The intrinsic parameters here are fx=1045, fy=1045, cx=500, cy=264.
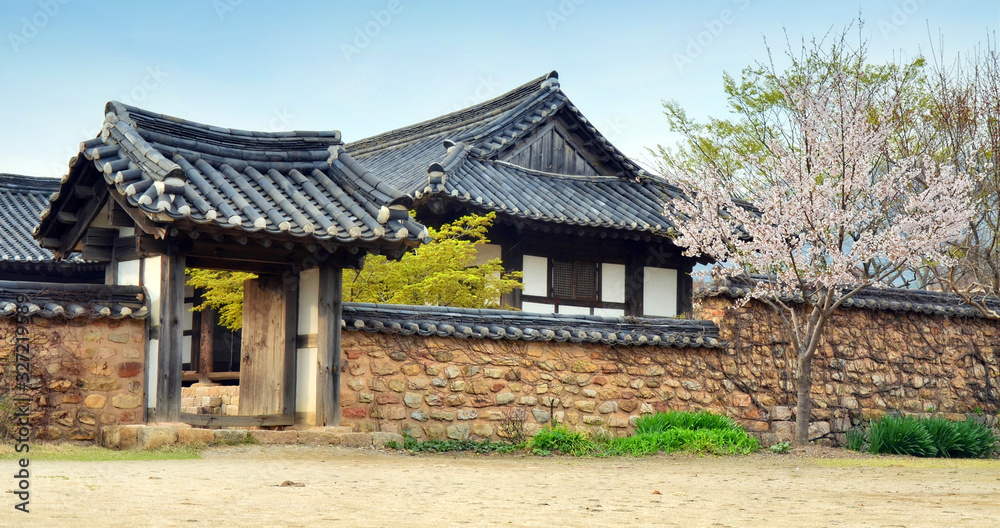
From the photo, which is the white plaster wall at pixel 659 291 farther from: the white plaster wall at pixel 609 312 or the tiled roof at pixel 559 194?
the tiled roof at pixel 559 194

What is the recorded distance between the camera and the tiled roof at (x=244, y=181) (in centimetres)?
1105

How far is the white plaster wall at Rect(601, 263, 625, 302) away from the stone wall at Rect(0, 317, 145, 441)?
9.66 m

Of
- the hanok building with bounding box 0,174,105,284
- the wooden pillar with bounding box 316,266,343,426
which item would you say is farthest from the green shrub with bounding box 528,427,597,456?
the hanok building with bounding box 0,174,105,284

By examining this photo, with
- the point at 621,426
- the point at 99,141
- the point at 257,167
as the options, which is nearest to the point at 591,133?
the point at 621,426

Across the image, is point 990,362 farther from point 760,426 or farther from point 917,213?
point 760,426

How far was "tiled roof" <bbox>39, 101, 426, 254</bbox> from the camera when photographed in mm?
11055

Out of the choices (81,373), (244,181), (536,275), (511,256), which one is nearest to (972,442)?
(536,275)

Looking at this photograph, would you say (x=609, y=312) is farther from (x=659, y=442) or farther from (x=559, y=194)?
(x=659, y=442)

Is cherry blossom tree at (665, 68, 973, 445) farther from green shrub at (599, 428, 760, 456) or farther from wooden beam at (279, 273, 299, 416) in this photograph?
wooden beam at (279, 273, 299, 416)

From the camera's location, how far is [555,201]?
1883cm

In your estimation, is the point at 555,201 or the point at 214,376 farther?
the point at 214,376

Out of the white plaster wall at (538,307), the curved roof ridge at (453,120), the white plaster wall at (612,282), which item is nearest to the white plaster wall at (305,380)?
the white plaster wall at (538,307)

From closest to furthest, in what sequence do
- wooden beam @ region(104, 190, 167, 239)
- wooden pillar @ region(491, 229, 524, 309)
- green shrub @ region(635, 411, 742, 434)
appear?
wooden beam @ region(104, 190, 167, 239), green shrub @ region(635, 411, 742, 434), wooden pillar @ region(491, 229, 524, 309)

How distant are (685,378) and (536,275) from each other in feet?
14.7
